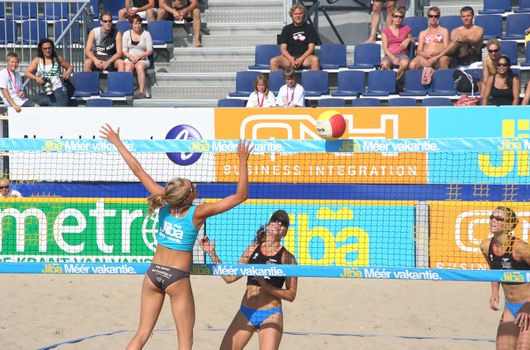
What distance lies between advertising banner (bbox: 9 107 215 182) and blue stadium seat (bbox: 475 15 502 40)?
214 inches

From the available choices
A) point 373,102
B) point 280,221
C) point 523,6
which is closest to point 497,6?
point 523,6

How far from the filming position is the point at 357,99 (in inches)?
599

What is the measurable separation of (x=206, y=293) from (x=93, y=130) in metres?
3.15

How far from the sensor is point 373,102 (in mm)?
15141

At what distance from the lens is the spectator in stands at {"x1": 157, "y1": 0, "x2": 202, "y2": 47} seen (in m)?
17.8

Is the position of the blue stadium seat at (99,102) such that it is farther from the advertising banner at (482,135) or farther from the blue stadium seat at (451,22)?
the blue stadium seat at (451,22)

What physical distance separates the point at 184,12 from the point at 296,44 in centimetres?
284

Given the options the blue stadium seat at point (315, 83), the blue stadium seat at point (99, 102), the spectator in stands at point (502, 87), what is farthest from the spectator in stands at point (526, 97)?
the blue stadium seat at point (99, 102)

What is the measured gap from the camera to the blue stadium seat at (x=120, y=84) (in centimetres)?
1656

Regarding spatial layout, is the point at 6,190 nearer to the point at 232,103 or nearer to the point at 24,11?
the point at 232,103

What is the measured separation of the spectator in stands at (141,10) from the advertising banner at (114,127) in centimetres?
437

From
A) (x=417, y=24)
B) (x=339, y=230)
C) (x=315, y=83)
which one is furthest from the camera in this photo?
(x=417, y=24)

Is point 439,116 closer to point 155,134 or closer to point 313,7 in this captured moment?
point 155,134

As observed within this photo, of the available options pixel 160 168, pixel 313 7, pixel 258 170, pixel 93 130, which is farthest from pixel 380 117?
pixel 313 7
